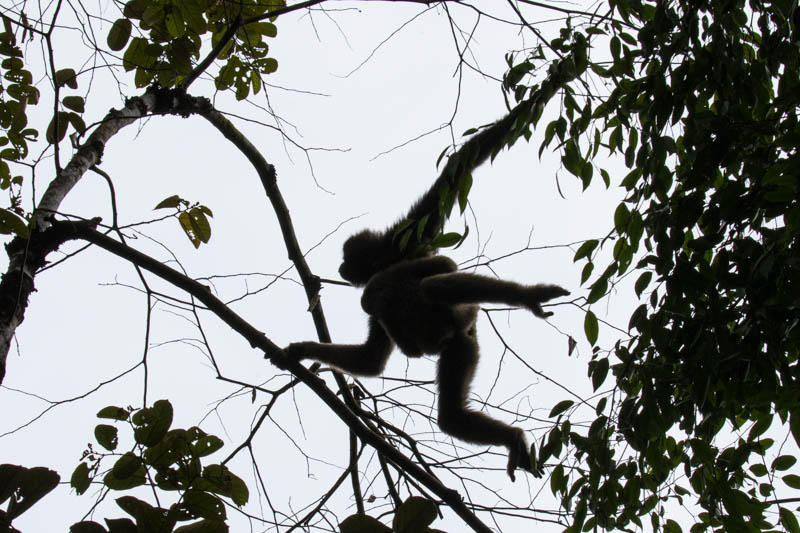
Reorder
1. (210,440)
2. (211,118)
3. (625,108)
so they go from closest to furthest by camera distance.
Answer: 1. (210,440)
2. (625,108)
3. (211,118)

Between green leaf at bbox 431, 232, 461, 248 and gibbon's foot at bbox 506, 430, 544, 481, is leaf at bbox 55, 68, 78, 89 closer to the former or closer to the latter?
green leaf at bbox 431, 232, 461, 248

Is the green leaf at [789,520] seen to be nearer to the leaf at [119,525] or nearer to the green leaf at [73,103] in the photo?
the leaf at [119,525]

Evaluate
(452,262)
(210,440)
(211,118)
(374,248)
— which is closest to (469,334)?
(452,262)

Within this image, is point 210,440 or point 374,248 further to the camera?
point 374,248

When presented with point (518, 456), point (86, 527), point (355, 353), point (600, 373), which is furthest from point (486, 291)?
point (86, 527)

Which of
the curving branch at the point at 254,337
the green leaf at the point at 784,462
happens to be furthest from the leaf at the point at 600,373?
the green leaf at the point at 784,462

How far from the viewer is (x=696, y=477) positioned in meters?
3.17

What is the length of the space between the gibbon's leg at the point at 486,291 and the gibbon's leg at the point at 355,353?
1233 millimetres

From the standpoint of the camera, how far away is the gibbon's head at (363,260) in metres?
7.05

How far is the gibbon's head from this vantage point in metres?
7.05

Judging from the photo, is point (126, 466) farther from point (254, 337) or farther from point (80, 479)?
point (254, 337)

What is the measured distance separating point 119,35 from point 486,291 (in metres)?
3.25

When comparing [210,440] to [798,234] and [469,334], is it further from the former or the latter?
[469,334]

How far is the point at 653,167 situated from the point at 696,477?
5.22 feet
